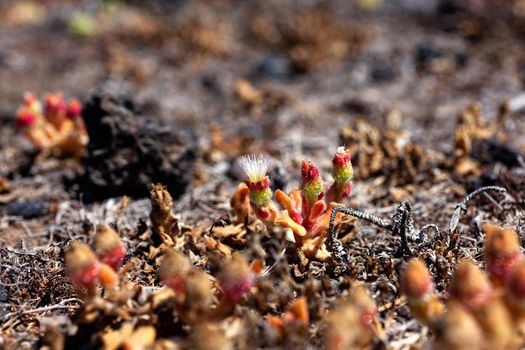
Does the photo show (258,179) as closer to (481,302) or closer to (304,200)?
(304,200)

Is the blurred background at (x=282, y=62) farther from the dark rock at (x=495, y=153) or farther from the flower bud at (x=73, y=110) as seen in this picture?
the flower bud at (x=73, y=110)

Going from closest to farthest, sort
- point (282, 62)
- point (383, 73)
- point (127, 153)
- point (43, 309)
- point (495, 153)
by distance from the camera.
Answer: point (43, 309), point (127, 153), point (495, 153), point (383, 73), point (282, 62)

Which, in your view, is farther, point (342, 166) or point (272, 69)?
point (272, 69)

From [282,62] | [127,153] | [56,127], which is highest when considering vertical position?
[127,153]

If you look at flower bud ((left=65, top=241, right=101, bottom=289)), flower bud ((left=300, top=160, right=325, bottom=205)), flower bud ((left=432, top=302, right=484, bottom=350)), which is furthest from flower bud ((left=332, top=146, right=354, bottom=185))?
flower bud ((left=65, top=241, right=101, bottom=289))

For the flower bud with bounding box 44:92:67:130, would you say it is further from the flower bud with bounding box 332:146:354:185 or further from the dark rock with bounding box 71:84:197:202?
the flower bud with bounding box 332:146:354:185

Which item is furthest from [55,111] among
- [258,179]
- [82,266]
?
[82,266]

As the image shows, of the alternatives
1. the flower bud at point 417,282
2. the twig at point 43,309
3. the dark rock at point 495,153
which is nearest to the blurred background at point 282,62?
the dark rock at point 495,153
